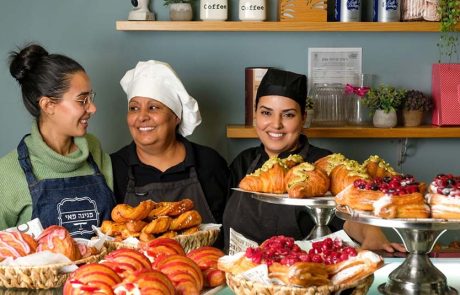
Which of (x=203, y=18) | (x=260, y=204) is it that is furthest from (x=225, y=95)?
(x=260, y=204)

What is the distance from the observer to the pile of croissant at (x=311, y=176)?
79.3 inches

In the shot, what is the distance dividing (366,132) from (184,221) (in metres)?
1.49

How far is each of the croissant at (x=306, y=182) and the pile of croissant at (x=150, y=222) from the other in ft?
0.90

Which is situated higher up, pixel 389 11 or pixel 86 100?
pixel 389 11

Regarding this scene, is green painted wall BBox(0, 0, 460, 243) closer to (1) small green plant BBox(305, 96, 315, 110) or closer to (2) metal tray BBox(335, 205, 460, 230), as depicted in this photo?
(1) small green plant BBox(305, 96, 315, 110)

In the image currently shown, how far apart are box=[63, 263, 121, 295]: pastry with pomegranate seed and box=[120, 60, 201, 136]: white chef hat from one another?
149 centimetres

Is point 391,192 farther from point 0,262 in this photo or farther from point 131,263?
point 0,262

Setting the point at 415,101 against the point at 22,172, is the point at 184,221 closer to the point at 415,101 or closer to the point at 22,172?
the point at 22,172

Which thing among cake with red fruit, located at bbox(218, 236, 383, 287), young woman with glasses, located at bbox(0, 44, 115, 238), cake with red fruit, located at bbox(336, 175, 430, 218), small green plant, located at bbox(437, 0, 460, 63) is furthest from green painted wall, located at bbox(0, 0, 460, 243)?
cake with red fruit, located at bbox(218, 236, 383, 287)

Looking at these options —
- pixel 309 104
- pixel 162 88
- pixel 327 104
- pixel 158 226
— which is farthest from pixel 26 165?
pixel 327 104

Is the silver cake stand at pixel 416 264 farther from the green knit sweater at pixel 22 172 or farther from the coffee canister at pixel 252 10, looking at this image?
the coffee canister at pixel 252 10

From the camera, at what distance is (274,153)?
2855 mm

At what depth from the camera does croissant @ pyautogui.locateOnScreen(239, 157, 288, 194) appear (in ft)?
6.97

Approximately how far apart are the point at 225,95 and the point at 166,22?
468 millimetres
